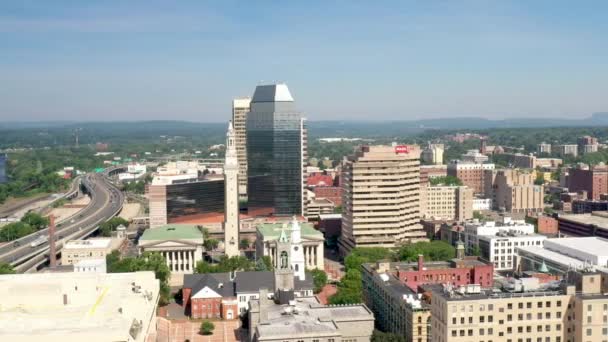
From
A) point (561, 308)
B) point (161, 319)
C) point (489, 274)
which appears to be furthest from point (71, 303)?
point (489, 274)

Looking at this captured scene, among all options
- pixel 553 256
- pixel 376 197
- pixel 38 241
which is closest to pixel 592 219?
pixel 553 256

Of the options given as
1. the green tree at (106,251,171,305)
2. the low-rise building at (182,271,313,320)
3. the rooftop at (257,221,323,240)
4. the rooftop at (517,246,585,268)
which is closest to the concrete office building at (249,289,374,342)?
the low-rise building at (182,271,313,320)

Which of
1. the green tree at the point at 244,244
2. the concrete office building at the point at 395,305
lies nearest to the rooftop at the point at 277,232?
the green tree at the point at 244,244

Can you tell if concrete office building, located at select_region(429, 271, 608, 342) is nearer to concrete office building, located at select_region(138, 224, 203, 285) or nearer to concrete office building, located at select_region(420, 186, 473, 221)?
concrete office building, located at select_region(138, 224, 203, 285)

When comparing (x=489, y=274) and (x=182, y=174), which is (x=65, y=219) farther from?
(x=489, y=274)

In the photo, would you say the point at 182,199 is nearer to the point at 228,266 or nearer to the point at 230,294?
the point at 228,266

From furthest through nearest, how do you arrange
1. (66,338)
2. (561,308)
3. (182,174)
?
(182,174)
(561,308)
(66,338)
